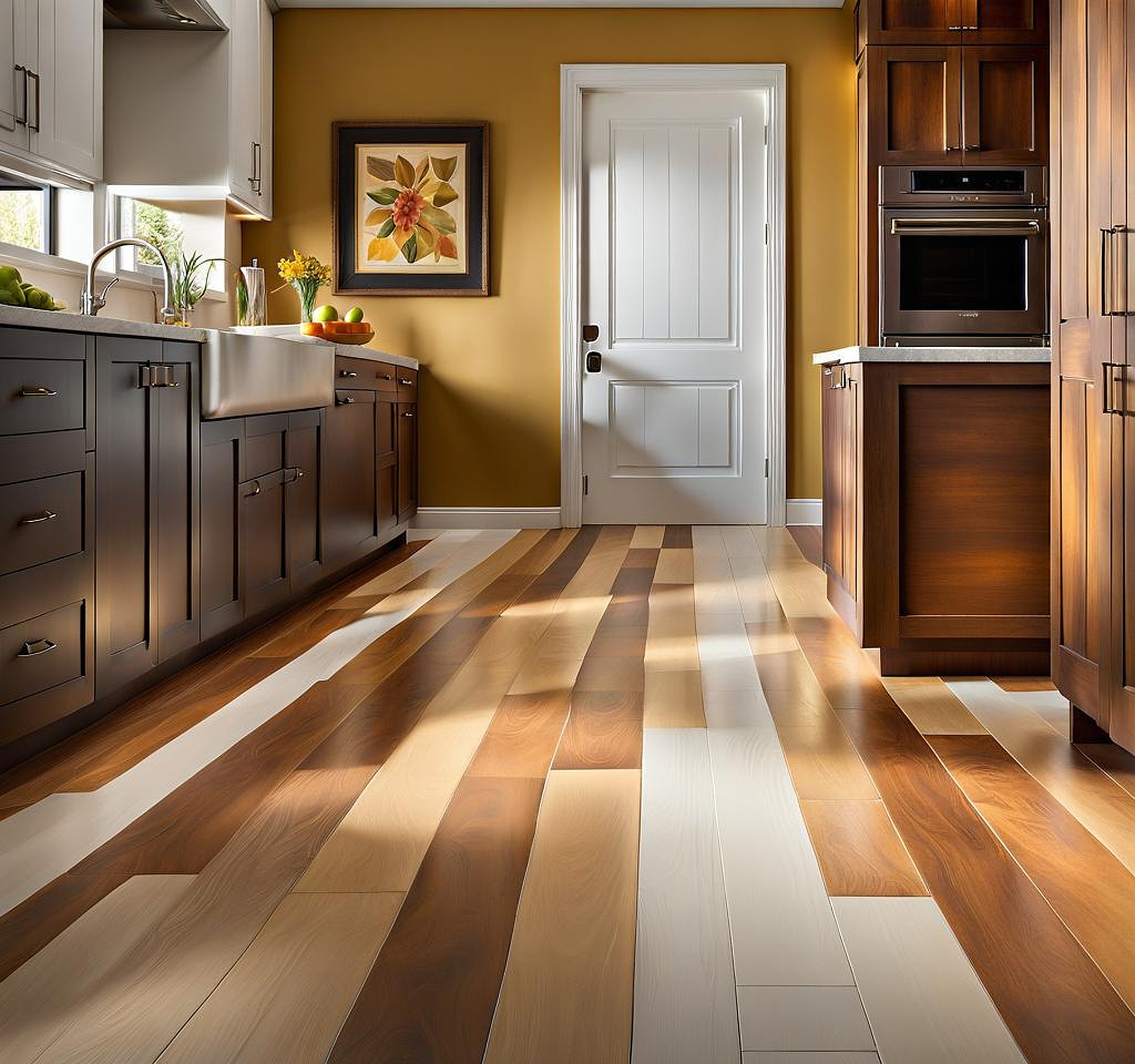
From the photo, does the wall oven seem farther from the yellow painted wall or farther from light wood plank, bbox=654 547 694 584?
light wood plank, bbox=654 547 694 584

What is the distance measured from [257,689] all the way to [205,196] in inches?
120

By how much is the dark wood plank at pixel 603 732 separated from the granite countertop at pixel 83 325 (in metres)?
1.17

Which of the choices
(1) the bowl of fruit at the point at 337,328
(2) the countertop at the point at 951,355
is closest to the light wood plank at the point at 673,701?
(2) the countertop at the point at 951,355

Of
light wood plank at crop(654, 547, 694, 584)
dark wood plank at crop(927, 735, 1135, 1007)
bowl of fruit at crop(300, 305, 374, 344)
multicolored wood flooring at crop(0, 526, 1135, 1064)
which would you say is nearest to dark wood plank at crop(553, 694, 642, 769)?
multicolored wood flooring at crop(0, 526, 1135, 1064)

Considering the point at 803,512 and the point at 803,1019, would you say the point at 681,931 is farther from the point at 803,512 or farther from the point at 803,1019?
the point at 803,512

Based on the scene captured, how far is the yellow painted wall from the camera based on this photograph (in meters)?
5.84

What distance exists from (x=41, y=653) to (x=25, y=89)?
6.15ft

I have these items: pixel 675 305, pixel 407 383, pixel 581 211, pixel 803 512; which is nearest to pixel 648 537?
pixel 803 512

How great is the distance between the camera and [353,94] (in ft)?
19.4

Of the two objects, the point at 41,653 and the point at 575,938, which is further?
the point at 41,653

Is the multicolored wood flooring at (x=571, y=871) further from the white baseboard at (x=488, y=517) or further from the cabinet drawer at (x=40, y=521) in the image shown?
the white baseboard at (x=488, y=517)

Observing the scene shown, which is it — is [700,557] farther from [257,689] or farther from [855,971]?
[855,971]

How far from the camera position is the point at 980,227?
204 inches

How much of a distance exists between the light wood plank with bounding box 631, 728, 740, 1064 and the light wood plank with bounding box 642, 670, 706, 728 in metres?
0.30
